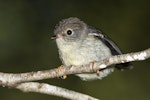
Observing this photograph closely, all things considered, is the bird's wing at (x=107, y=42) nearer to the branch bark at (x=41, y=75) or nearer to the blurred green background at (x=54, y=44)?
the branch bark at (x=41, y=75)

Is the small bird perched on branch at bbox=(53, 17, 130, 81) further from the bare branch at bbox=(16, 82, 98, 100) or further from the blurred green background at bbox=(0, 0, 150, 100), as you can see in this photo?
the blurred green background at bbox=(0, 0, 150, 100)

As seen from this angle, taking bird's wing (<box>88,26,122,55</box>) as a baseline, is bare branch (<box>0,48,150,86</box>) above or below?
below

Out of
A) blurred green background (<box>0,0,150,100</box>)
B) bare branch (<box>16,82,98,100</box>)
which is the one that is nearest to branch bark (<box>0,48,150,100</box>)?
bare branch (<box>16,82,98,100</box>)

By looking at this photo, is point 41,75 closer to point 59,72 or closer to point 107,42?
point 59,72

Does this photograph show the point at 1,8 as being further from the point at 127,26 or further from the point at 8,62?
the point at 127,26

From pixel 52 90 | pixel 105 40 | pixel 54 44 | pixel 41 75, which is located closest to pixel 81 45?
pixel 105 40

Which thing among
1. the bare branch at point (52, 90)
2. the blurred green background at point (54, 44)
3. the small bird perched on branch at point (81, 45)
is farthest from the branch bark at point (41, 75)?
the blurred green background at point (54, 44)
